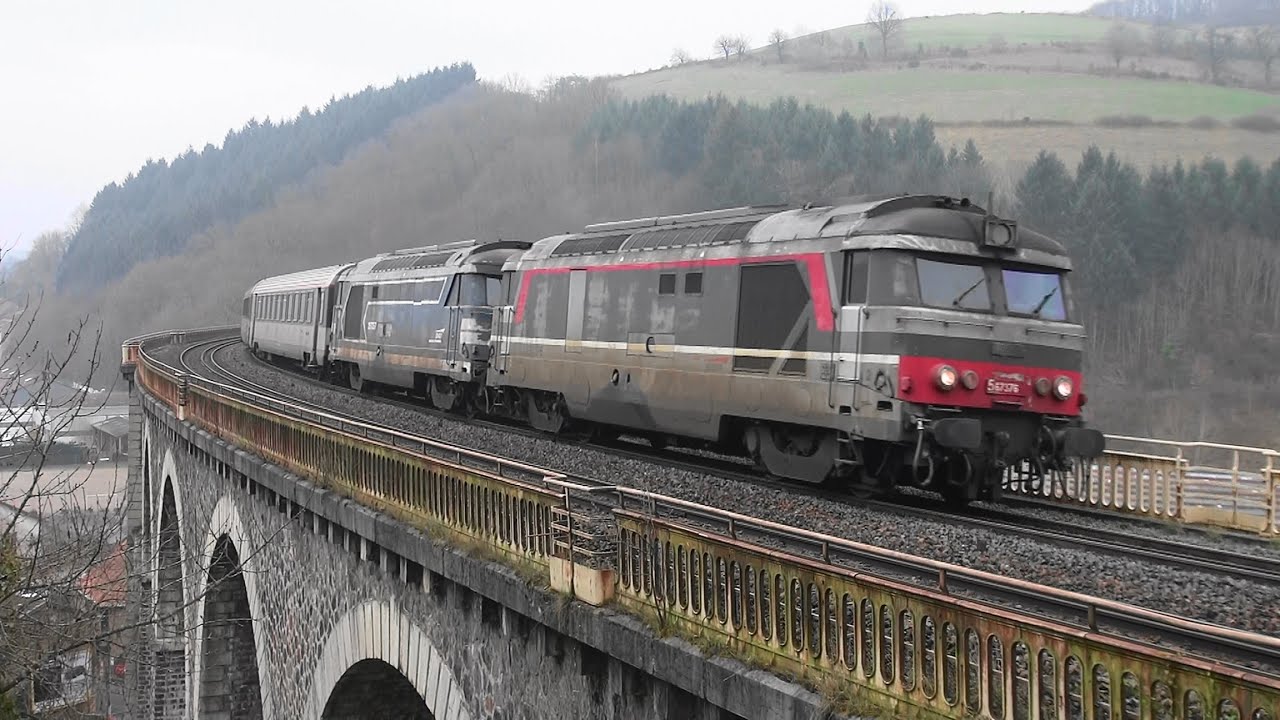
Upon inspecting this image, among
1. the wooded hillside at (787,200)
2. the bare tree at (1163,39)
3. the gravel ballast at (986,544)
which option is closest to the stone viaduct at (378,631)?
the gravel ballast at (986,544)

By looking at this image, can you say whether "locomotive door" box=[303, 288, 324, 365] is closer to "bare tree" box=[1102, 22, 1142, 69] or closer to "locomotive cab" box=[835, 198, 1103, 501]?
"locomotive cab" box=[835, 198, 1103, 501]

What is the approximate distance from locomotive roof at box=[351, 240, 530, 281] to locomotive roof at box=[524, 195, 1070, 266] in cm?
925

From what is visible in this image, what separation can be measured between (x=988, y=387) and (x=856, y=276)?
70.8 inches

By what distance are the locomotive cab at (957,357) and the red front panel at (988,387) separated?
0.04 ft

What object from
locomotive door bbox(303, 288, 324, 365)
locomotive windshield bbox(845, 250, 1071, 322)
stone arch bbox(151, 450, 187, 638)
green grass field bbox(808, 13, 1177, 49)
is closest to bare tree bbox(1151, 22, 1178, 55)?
green grass field bbox(808, 13, 1177, 49)

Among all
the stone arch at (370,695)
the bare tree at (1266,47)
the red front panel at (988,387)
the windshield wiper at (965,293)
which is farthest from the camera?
the bare tree at (1266,47)

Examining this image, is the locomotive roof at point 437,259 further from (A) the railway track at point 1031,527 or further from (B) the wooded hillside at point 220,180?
(B) the wooded hillside at point 220,180

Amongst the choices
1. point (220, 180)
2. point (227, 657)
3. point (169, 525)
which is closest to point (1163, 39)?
point (169, 525)

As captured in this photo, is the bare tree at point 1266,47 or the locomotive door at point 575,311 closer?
the locomotive door at point 575,311

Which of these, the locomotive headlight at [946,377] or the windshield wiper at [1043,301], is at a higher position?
the windshield wiper at [1043,301]

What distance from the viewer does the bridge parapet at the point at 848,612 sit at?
4.98 m

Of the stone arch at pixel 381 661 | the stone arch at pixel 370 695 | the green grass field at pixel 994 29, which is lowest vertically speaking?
the stone arch at pixel 370 695

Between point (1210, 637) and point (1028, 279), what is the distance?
812cm

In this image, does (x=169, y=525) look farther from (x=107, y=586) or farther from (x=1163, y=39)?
(x=1163, y=39)
